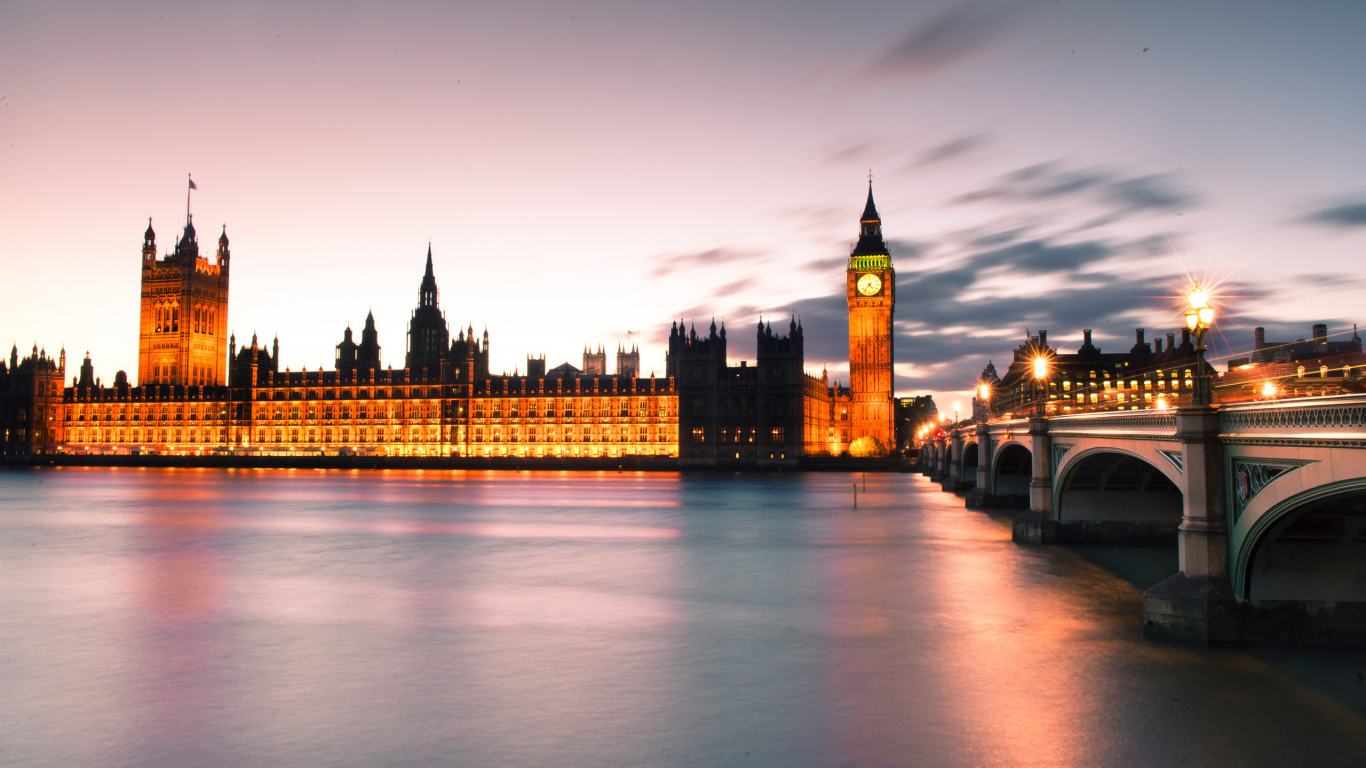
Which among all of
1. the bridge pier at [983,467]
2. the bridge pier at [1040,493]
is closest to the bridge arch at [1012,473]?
the bridge pier at [983,467]

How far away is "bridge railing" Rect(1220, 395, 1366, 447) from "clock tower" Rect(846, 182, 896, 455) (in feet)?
440

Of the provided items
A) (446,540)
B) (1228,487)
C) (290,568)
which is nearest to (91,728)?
(290,568)

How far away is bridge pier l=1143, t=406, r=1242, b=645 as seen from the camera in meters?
18.0

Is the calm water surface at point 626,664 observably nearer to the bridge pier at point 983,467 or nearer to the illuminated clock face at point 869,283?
the bridge pier at point 983,467

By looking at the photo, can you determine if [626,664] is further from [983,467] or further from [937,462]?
[937,462]

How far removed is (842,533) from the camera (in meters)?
45.4

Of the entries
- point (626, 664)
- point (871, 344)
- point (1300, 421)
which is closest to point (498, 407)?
point (871, 344)

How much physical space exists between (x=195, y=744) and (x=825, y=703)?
1015 cm

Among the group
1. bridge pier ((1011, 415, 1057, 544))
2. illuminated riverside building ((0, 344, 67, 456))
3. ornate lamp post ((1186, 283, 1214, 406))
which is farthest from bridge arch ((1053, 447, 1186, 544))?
illuminated riverside building ((0, 344, 67, 456))

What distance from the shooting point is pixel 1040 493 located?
1492 inches

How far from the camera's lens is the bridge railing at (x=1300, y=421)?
12.7 metres

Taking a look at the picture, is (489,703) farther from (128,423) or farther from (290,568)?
(128,423)

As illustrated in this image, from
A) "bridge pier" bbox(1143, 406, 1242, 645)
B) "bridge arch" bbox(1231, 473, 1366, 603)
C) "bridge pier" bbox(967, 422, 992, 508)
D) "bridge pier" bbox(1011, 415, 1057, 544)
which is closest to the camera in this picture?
"bridge arch" bbox(1231, 473, 1366, 603)

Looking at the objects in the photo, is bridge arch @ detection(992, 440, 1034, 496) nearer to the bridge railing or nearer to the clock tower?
Result: the bridge railing
